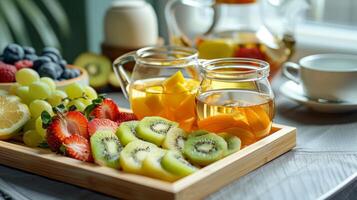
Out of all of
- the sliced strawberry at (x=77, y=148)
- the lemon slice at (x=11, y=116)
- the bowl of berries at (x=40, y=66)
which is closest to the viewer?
the sliced strawberry at (x=77, y=148)

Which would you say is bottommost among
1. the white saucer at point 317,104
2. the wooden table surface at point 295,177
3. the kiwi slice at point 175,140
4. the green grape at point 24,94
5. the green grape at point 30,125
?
the white saucer at point 317,104

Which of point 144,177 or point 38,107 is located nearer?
point 144,177

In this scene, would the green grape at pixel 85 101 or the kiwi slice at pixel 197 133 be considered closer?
the kiwi slice at pixel 197 133

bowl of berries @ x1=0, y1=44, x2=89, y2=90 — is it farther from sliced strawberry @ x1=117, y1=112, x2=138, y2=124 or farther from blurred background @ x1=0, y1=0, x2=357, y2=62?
blurred background @ x1=0, y1=0, x2=357, y2=62

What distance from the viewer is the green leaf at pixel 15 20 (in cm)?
229

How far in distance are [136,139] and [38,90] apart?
10.6 inches

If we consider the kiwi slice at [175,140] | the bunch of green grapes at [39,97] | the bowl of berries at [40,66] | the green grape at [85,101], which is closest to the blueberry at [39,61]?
the bowl of berries at [40,66]

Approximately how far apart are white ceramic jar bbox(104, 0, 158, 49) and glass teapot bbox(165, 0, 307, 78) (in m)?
0.10

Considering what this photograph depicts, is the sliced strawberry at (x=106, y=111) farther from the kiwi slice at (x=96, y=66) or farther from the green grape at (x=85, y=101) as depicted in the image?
the kiwi slice at (x=96, y=66)

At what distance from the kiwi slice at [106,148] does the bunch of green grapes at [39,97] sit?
12 centimetres

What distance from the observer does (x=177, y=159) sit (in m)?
1.07

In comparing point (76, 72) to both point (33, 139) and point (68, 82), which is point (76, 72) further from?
point (33, 139)

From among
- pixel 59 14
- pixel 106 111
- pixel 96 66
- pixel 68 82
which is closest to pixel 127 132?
pixel 106 111

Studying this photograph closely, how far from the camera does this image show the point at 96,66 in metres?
1.77
